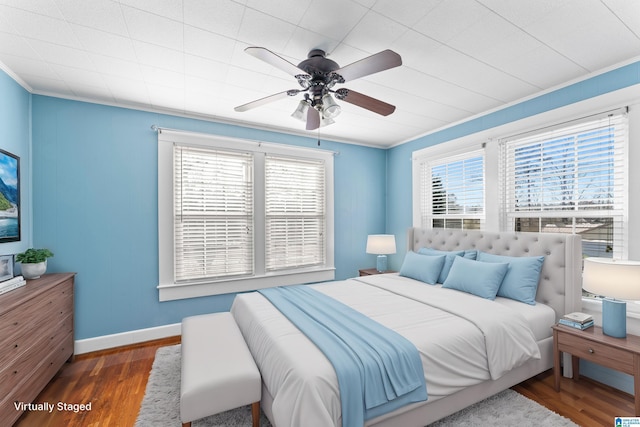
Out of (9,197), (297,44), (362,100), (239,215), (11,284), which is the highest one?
(297,44)

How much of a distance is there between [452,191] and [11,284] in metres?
4.59

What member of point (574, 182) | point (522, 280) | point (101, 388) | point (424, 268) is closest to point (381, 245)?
point (424, 268)

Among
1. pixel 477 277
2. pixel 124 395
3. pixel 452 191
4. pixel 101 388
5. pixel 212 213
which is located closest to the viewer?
pixel 124 395

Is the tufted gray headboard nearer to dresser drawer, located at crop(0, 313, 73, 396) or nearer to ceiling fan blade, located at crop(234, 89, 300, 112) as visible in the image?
ceiling fan blade, located at crop(234, 89, 300, 112)

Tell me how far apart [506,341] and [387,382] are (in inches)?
42.6

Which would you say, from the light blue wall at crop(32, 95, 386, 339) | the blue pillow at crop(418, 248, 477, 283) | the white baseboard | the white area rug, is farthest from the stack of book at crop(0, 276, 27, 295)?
the blue pillow at crop(418, 248, 477, 283)

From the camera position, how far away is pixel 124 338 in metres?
3.14

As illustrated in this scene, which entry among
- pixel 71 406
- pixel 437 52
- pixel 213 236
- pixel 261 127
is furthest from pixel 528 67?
pixel 71 406

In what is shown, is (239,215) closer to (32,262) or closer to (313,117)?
(313,117)

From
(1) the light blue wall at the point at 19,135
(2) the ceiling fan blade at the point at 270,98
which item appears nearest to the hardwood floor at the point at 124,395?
(1) the light blue wall at the point at 19,135

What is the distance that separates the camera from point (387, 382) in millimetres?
1555

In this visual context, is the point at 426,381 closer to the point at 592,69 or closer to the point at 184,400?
the point at 184,400

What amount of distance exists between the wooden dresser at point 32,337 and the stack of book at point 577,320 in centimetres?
393

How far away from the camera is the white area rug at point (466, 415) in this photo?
1.91 metres
